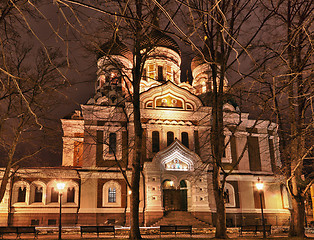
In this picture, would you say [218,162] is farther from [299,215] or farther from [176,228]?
A: [176,228]

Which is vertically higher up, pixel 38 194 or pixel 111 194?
pixel 38 194

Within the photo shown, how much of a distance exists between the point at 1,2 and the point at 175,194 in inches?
721

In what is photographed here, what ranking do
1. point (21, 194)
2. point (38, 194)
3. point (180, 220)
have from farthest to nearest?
point (38, 194) → point (21, 194) → point (180, 220)

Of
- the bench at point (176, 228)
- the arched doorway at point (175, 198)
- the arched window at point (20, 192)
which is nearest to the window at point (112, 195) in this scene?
the arched doorway at point (175, 198)

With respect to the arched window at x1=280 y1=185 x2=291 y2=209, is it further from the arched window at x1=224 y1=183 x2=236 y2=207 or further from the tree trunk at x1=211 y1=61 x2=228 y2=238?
the tree trunk at x1=211 y1=61 x2=228 y2=238

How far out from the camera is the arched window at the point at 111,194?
2238cm

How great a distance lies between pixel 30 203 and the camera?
71.2 ft

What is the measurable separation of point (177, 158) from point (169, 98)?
5080 mm

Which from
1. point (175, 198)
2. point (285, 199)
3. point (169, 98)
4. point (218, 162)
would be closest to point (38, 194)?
point (175, 198)

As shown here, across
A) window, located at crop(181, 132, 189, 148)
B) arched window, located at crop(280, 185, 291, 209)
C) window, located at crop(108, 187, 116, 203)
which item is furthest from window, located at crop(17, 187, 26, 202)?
arched window, located at crop(280, 185, 291, 209)

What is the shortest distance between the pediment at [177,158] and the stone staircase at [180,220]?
3141 mm

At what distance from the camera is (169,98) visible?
25.1 m

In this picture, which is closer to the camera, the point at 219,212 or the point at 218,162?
the point at 219,212

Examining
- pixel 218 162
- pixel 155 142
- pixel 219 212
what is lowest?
pixel 219 212
